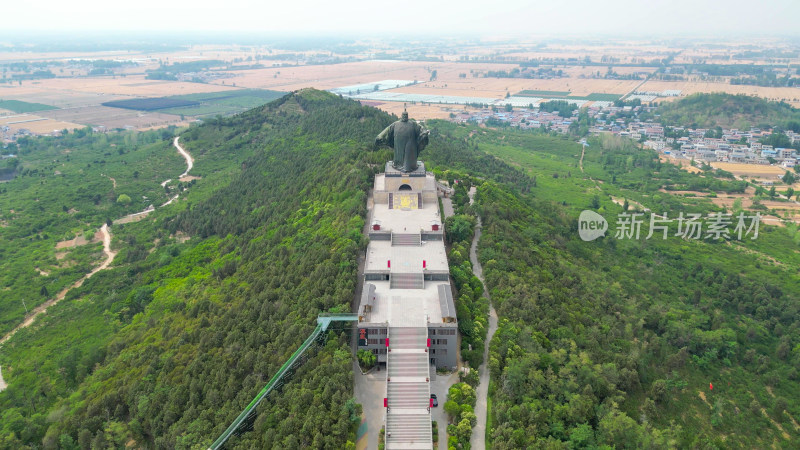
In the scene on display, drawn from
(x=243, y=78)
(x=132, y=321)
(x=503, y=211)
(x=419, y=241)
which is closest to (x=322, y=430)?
(x=419, y=241)

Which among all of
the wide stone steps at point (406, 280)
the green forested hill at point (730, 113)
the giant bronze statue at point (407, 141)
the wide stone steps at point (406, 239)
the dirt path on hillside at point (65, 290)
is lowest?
the dirt path on hillside at point (65, 290)

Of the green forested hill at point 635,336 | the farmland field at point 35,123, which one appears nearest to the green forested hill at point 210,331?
the green forested hill at point 635,336

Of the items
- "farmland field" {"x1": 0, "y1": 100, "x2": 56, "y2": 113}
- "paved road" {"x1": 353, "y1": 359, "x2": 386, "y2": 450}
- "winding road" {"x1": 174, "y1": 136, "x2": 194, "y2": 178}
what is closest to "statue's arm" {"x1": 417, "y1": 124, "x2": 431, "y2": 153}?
"paved road" {"x1": 353, "y1": 359, "x2": 386, "y2": 450}

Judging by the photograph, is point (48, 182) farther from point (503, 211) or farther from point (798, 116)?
point (798, 116)

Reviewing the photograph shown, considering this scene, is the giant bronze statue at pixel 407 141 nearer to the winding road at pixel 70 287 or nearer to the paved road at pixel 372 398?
the paved road at pixel 372 398

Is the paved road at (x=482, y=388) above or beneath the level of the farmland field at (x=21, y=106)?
beneath

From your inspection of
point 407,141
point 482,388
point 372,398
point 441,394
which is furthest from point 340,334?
point 407,141

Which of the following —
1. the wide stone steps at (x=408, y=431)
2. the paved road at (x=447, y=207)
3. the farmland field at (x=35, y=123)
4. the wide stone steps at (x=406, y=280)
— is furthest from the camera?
the farmland field at (x=35, y=123)

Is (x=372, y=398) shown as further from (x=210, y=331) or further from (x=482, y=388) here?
(x=210, y=331)
